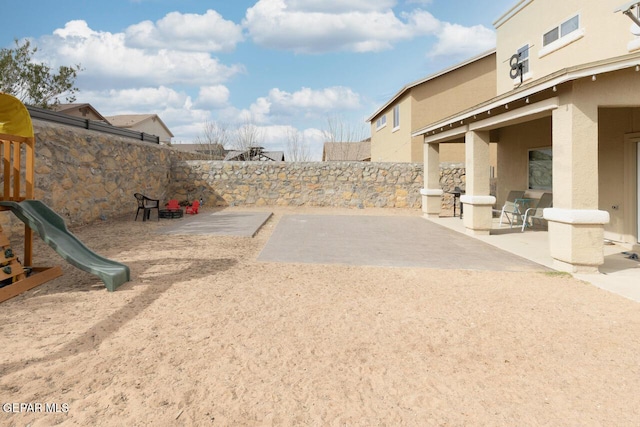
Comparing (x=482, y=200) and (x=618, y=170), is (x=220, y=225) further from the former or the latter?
(x=618, y=170)

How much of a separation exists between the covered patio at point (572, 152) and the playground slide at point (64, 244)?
6483 millimetres

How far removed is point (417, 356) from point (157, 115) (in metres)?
48.7

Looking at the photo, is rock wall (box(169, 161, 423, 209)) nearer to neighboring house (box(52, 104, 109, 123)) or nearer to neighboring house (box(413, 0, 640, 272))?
neighboring house (box(413, 0, 640, 272))

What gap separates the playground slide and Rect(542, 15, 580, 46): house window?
10841 mm

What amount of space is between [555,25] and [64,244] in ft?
38.4

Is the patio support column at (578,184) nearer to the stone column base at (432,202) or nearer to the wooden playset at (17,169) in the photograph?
the stone column base at (432,202)

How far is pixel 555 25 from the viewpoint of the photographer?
940 cm

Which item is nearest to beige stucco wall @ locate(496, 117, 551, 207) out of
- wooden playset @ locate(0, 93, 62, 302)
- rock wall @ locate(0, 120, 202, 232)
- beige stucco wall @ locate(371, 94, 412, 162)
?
beige stucco wall @ locate(371, 94, 412, 162)

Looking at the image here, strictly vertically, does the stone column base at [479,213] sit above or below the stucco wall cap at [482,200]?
below

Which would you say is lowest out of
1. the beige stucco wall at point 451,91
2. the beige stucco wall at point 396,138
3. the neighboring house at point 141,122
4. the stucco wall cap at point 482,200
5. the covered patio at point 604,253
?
the covered patio at point 604,253

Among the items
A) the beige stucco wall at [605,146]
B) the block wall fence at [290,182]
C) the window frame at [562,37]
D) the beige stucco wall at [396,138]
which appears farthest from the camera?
the beige stucco wall at [396,138]

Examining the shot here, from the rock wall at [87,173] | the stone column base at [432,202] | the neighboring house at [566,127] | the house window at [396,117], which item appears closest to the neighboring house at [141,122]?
the house window at [396,117]

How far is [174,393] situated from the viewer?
2.52 m

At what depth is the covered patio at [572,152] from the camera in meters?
5.38
